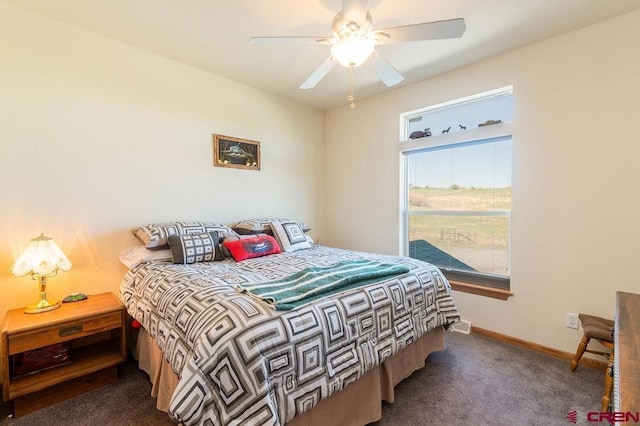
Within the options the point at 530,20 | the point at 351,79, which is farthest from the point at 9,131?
the point at 530,20

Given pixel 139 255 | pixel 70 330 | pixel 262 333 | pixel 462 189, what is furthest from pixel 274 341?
pixel 462 189

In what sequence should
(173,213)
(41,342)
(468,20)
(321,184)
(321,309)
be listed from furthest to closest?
(321,184)
(173,213)
(468,20)
(41,342)
(321,309)

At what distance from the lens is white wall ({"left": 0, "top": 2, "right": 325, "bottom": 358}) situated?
199cm

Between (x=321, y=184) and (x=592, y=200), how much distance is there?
9.26 ft

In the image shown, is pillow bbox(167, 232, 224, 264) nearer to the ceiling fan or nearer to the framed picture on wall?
the framed picture on wall

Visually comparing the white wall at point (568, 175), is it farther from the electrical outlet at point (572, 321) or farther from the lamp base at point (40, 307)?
the lamp base at point (40, 307)

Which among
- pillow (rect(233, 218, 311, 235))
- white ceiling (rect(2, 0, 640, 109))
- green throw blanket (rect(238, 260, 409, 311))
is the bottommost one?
green throw blanket (rect(238, 260, 409, 311))

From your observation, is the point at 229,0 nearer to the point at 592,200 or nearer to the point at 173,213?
the point at 173,213

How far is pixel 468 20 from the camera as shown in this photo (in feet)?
6.84

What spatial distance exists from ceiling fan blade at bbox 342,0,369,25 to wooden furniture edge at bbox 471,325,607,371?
279 centimetres

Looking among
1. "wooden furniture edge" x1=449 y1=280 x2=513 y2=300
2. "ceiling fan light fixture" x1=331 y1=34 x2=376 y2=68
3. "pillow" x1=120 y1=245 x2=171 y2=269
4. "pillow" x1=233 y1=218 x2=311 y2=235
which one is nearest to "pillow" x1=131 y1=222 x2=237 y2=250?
"pillow" x1=120 y1=245 x2=171 y2=269

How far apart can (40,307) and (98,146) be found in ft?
4.04

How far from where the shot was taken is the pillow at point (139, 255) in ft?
7.42

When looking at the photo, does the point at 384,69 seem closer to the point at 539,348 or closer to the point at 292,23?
the point at 292,23
